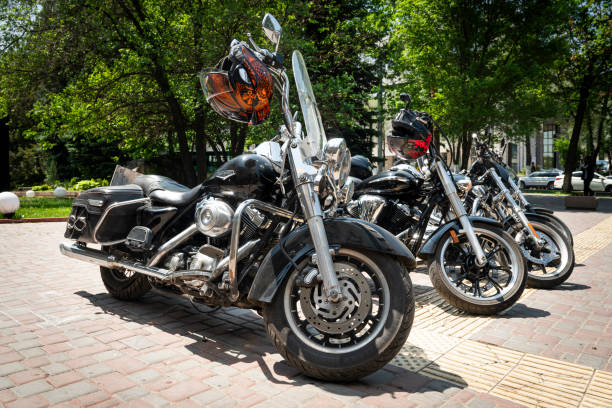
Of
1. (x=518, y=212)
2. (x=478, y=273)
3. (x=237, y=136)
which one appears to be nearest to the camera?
(x=478, y=273)

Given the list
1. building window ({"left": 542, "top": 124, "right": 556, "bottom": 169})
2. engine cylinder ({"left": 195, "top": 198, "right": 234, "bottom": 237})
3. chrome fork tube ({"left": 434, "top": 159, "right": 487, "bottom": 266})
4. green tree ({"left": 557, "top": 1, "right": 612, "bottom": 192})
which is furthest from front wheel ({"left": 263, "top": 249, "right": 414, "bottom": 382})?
building window ({"left": 542, "top": 124, "right": 556, "bottom": 169})

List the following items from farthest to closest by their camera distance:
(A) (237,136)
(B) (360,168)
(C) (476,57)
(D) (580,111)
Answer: (D) (580,111) → (C) (476,57) → (A) (237,136) → (B) (360,168)

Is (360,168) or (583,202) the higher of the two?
(360,168)

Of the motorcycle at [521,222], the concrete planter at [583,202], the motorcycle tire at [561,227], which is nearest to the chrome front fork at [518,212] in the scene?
the motorcycle at [521,222]

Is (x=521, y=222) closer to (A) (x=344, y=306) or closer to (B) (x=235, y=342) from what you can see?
(A) (x=344, y=306)

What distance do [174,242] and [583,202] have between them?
1702 cm

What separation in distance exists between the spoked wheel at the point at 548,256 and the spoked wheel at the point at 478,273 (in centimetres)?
117

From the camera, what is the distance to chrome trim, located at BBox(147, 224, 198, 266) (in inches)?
139

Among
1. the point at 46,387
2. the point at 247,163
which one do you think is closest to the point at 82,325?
the point at 46,387

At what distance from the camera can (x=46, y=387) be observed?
8.97ft

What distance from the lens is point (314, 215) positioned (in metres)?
2.80

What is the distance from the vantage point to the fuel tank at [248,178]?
3.27 meters

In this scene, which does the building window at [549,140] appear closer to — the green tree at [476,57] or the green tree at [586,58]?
the green tree at [586,58]

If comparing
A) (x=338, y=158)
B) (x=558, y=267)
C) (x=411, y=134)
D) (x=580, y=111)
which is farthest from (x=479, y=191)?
(x=580, y=111)
